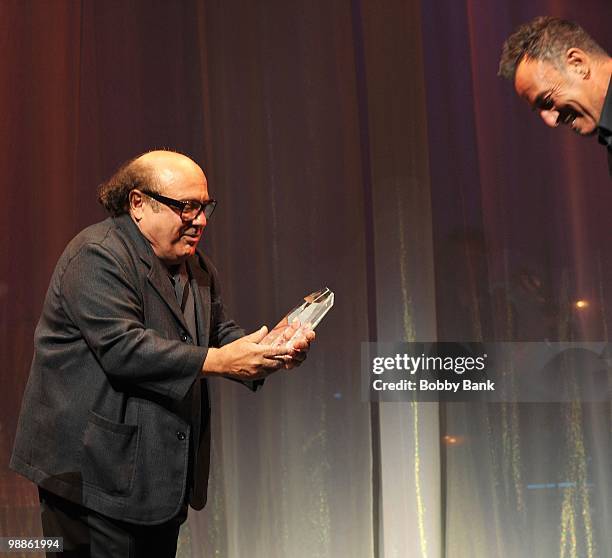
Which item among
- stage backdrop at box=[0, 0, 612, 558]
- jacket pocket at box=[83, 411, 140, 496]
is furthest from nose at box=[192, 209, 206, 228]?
stage backdrop at box=[0, 0, 612, 558]

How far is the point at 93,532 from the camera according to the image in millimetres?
1646

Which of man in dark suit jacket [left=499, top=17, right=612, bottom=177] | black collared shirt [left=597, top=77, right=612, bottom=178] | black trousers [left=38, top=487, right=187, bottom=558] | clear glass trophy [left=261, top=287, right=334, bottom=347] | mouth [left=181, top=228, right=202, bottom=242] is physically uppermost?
man in dark suit jacket [left=499, top=17, right=612, bottom=177]

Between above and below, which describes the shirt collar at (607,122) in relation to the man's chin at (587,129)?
below

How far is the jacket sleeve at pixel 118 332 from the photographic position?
157 centimetres

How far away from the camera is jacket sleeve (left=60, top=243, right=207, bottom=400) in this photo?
157 centimetres

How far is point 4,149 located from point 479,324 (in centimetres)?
156

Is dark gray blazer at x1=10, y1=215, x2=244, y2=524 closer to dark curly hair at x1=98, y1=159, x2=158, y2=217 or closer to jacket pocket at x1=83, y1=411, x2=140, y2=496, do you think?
jacket pocket at x1=83, y1=411, x2=140, y2=496

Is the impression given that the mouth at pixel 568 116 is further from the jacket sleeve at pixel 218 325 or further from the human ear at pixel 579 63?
the jacket sleeve at pixel 218 325

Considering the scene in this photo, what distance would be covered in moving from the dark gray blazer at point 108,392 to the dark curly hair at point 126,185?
120 millimetres

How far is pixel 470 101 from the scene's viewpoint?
8.75 feet

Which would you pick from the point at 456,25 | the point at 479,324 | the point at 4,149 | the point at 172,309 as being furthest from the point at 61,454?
the point at 456,25

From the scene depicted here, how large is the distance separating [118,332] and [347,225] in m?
1.18

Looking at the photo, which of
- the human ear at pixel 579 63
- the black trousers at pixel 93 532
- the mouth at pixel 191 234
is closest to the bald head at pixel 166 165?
the mouth at pixel 191 234

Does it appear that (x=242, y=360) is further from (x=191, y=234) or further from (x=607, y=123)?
(x=607, y=123)
